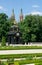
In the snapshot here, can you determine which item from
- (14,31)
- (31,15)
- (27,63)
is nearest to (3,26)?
(14,31)

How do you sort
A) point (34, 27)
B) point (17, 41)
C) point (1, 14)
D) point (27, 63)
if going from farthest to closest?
point (1, 14) → point (17, 41) → point (34, 27) → point (27, 63)

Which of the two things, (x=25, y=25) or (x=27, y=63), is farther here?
(x=25, y=25)

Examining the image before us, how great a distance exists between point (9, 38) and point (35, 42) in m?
6.99

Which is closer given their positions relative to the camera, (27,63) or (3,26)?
(27,63)

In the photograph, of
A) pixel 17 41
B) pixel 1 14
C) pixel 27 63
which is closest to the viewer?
pixel 27 63

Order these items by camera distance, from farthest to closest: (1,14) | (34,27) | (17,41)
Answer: (1,14)
(17,41)
(34,27)

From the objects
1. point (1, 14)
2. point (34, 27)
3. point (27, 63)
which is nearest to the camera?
point (27, 63)

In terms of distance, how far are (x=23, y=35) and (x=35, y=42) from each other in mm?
3282

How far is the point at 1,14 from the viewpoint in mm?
68688

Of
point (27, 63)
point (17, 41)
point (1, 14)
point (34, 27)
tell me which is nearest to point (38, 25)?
point (34, 27)

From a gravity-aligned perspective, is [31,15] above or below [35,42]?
above

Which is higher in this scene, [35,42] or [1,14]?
[1,14]

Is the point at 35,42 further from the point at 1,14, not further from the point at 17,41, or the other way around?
the point at 1,14

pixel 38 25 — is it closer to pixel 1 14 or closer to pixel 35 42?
pixel 35 42
